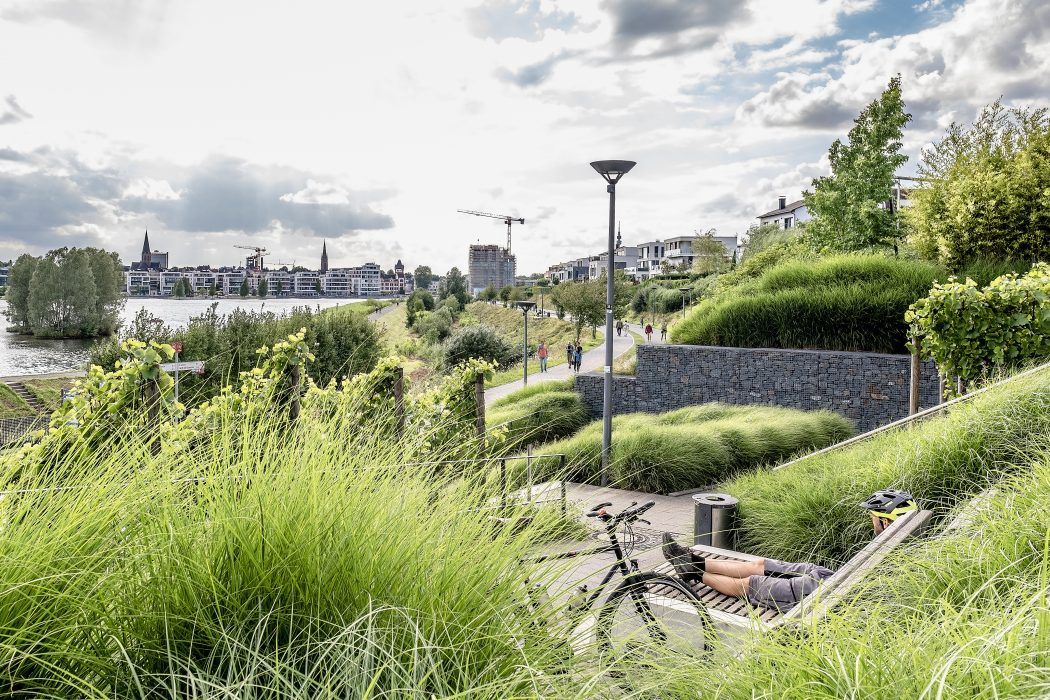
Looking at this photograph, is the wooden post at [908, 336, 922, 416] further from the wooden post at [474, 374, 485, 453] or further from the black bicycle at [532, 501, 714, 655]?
the black bicycle at [532, 501, 714, 655]

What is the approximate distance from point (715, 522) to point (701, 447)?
4115mm

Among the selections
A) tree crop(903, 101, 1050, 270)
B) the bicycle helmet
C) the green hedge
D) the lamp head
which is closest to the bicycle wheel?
the bicycle helmet

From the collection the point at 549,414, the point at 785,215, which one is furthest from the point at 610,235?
the point at 785,215

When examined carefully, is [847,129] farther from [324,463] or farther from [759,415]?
[324,463]

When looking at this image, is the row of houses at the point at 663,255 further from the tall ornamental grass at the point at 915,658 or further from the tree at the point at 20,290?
the tree at the point at 20,290

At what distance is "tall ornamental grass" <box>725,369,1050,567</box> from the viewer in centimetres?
444

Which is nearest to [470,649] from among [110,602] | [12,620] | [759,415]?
[110,602]

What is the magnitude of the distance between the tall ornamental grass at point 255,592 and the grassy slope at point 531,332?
27.0 m

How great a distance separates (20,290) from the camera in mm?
66688

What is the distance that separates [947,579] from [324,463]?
7.16 feet

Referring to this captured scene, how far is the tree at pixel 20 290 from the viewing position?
65250 mm

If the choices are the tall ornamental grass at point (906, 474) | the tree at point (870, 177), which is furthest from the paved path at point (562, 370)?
the tall ornamental grass at point (906, 474)

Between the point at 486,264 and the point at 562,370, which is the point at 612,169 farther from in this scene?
the point at 486,264

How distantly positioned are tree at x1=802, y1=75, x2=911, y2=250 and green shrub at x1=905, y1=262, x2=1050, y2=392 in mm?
13099
